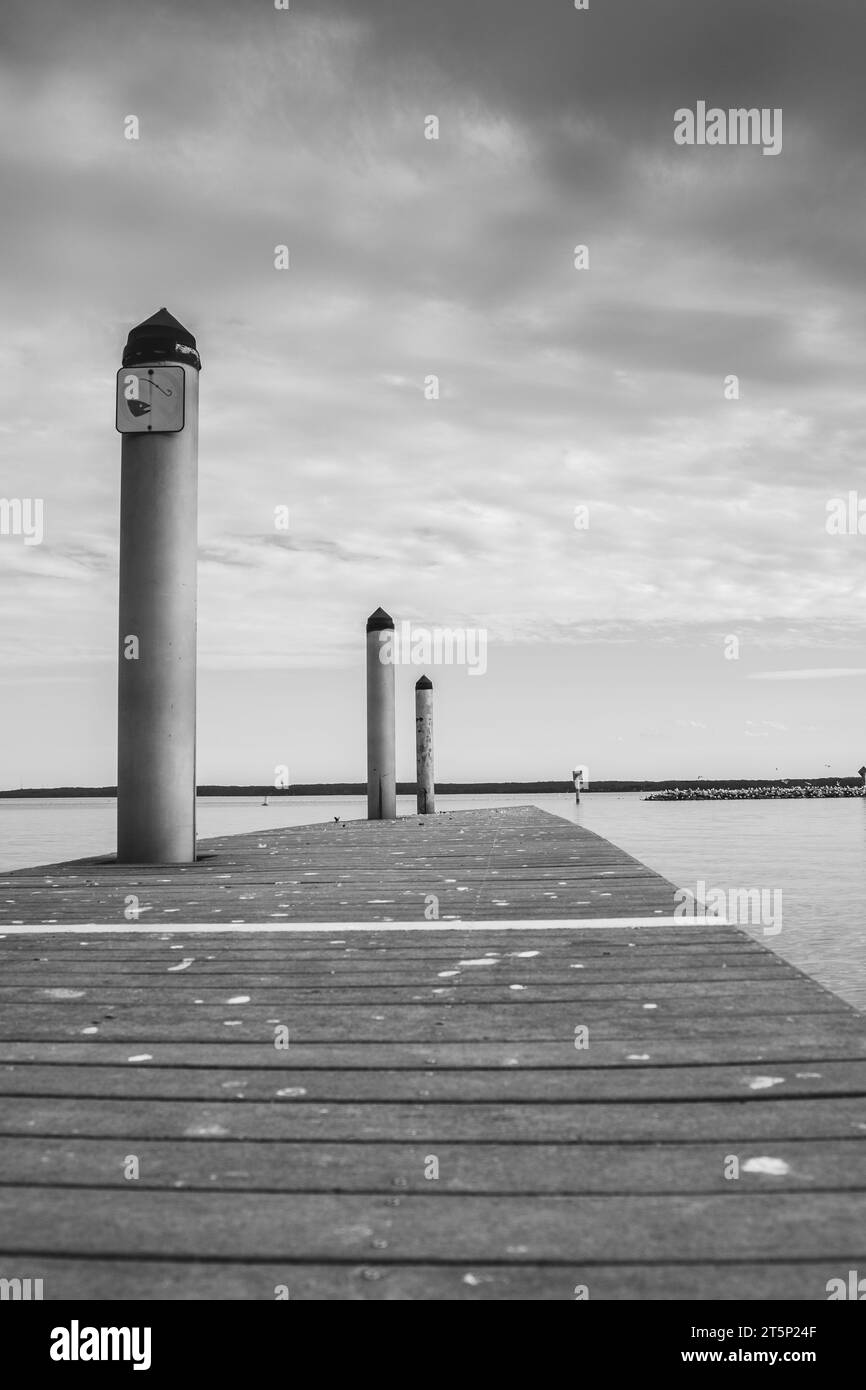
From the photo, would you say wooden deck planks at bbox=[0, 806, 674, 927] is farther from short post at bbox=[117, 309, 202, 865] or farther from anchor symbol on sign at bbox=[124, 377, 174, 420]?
anchor symbol on sign at bbox=[124, 377, 174, 420]

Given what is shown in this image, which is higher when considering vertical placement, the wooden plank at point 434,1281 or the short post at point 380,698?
the short post at point 380,698

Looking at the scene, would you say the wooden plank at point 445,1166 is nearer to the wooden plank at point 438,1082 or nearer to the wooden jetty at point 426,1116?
the wooden jetty at point 426,1116

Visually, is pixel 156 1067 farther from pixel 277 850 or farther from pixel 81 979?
pixel 277 850

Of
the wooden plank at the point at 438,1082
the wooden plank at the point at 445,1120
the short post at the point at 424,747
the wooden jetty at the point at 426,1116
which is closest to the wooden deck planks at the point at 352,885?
the wooden jetty at the point at 426,1116

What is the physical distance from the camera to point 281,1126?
2.03 metres

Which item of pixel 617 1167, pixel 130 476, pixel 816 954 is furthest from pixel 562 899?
pixel 816 954

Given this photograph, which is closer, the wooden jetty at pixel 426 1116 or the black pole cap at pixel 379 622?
the wooden jetty at pixel 426 1116

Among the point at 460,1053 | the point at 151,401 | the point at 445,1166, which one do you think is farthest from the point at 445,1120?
the point at 151,401

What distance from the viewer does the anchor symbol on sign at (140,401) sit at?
7.02 meters

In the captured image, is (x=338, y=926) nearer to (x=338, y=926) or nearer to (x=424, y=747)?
(x=338, y=926)

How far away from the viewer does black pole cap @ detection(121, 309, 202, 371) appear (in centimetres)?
712

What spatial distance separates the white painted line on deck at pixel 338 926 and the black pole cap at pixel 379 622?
→ 10.7m

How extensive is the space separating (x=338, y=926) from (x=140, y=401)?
14.6 ft

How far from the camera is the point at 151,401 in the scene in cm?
702
